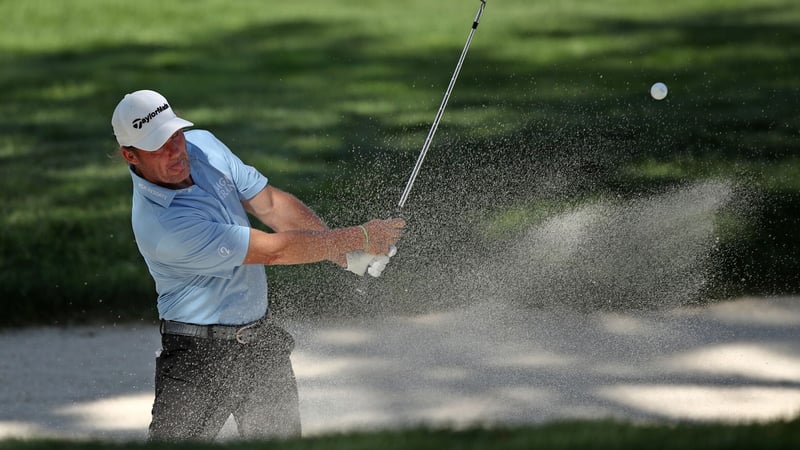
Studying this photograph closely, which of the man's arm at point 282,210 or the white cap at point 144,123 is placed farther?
the man's arm at point 282,210

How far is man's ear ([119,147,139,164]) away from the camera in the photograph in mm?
4613

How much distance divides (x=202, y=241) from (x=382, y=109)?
21.5ft

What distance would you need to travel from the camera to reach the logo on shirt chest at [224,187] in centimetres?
477

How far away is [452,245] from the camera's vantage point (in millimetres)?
7594

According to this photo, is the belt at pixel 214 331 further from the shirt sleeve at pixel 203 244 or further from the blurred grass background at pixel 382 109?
the blurred grass background at pixel 382 109

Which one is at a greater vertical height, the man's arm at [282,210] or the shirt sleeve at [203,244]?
the man's arm at [282,210]

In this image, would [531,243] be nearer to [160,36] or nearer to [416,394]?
[416,394]

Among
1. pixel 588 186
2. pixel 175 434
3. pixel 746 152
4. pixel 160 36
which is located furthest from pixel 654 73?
pixel 175 434

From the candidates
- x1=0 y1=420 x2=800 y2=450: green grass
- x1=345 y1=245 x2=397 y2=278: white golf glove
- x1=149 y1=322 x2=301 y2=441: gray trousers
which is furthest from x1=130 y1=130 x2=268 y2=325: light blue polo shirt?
x1=0 y1=420 x2=800 y2=450: green grass

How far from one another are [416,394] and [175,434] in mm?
1818

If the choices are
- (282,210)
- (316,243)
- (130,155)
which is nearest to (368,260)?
(316,243)

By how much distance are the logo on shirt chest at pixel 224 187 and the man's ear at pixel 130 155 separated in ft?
1.01

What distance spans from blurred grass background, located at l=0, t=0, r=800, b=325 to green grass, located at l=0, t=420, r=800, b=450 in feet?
13.0

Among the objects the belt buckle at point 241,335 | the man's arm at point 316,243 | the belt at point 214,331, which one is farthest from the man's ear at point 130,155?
the belt buckle at point 241,335
